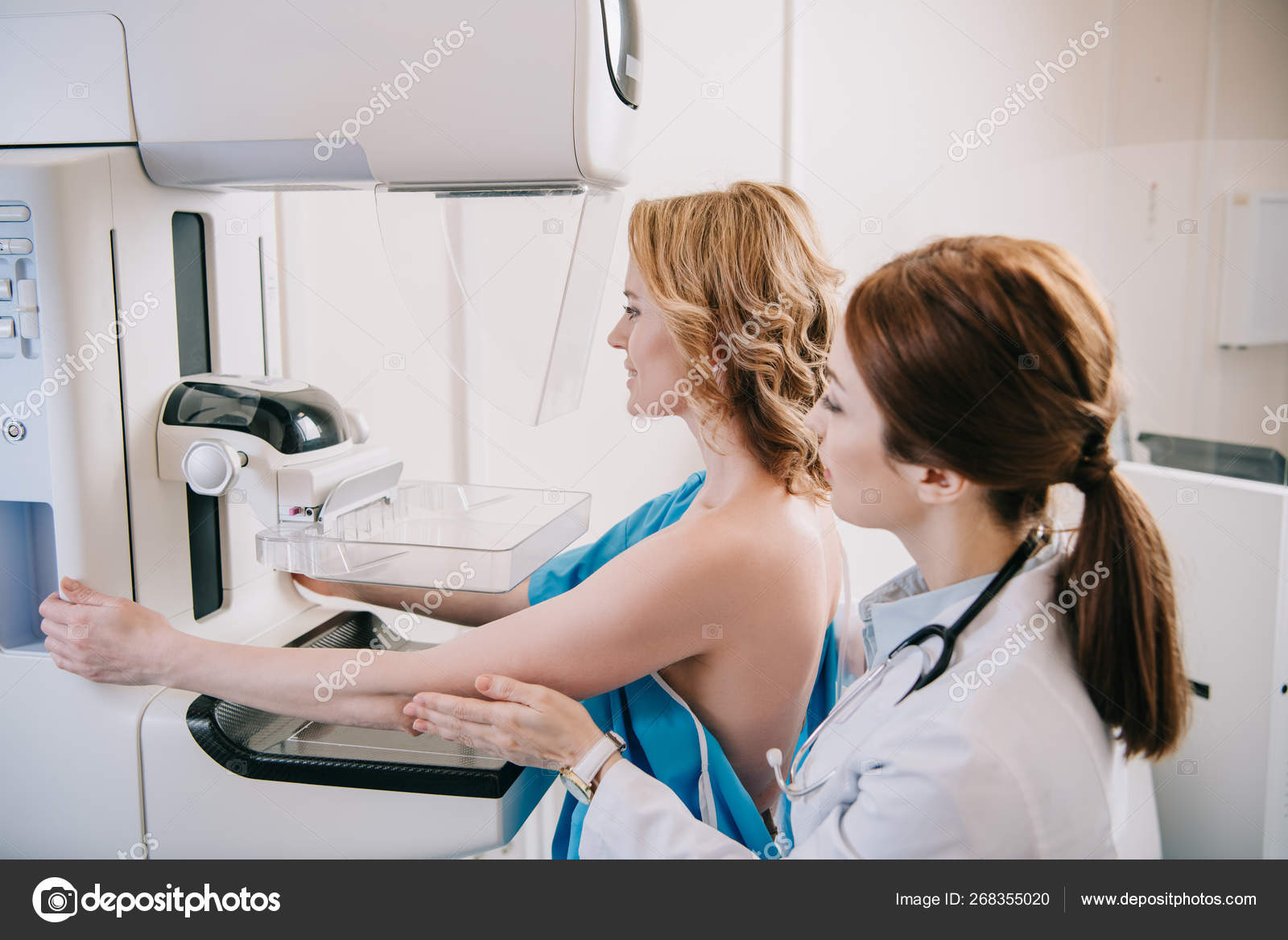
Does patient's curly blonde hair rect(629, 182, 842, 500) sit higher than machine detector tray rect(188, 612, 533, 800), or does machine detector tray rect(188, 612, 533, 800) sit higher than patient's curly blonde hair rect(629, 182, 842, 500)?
patient's curly blonde hair rect(629, 182, 842, 500)

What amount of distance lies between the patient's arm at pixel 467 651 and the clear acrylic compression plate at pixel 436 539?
76 mm

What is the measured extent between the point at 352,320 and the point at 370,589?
2.54ft

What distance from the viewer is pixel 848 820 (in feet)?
2.49

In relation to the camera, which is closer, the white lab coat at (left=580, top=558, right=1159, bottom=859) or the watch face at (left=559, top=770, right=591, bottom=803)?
the white lab coat at (left=580, top=558, right=1159, bottom=859)

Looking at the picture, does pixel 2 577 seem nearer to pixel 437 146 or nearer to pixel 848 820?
pixel 437 146

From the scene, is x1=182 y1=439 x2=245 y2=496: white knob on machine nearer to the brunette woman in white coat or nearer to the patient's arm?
the patient's arm

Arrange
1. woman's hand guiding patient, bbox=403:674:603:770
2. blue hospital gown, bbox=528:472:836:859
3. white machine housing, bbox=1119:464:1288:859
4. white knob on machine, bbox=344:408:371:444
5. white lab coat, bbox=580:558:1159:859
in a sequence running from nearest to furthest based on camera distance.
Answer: white lab coat, bbox=580:558:1159:859 < woman's hand guiding patient, bbox=403:674:603:770 < blue hospital gown, bbox=528:472:836:859 < white knob on machine, bbox=344:408:371:444 < white machine housing, bbox=1119:464:1288:859

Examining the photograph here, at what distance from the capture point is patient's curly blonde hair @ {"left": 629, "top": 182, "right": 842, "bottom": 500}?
1042mm

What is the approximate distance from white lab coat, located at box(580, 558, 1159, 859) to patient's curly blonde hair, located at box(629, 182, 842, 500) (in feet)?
1.07

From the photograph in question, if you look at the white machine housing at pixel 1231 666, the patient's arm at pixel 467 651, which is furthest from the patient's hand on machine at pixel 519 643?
the white machine housing at pixel 1231 666

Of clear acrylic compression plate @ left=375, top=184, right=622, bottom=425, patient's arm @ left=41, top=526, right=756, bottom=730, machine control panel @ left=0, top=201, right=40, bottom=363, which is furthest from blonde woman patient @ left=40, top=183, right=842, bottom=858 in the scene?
machine control panel @ left=0, top=201, right=40, bottom=363

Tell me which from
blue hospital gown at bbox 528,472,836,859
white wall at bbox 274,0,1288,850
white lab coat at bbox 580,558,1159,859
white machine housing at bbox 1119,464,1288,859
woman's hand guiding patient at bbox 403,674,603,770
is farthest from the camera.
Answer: white wall at bbox 274,0,1288,850

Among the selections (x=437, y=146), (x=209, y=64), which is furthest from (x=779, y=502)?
(x=209, y=64)

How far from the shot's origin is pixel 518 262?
0.95m
